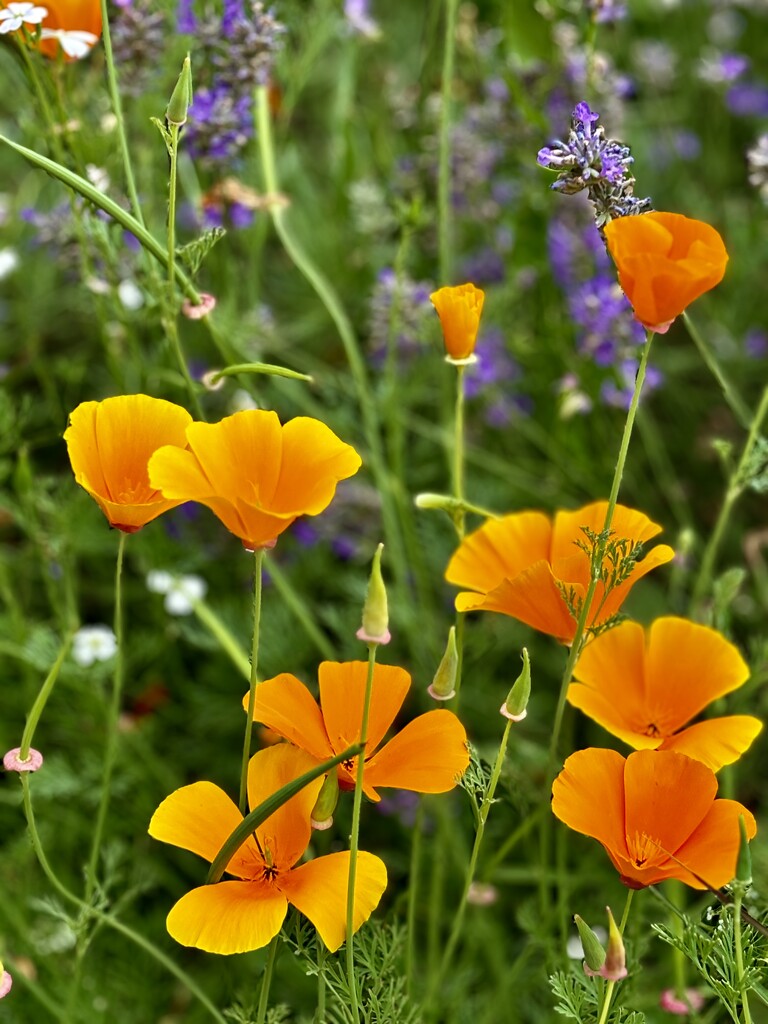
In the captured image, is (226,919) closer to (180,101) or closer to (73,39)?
(180,101)

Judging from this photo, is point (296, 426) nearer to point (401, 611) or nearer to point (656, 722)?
point (656, 722)

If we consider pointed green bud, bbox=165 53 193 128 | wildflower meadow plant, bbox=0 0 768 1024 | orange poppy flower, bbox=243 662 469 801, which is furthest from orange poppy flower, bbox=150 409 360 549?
pointed green bud, bbox=165 53 193 128

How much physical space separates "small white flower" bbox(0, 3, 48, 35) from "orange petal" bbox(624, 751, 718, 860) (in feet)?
2.18

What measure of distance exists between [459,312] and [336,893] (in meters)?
0.38

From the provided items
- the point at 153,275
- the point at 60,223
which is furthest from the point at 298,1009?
the point at 60,223

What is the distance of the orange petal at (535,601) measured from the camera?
2.43 ft

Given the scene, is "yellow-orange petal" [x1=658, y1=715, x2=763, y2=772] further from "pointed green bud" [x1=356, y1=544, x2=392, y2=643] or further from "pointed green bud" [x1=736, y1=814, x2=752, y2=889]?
"pointed green bud" [x1=356, y1=544, x2=392, y2=643]

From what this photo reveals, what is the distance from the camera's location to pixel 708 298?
5.98ft

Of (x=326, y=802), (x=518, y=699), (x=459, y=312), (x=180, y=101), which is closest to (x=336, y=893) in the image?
(x=326, y=802)

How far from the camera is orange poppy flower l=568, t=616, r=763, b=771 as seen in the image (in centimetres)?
81

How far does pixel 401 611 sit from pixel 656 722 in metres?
0.50

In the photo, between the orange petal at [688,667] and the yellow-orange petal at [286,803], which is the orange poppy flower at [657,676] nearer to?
the orange petal at [688,667]

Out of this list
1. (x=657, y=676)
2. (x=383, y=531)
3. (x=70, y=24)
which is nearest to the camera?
(x=657, y=676)

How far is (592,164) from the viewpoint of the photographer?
2.44 feet
